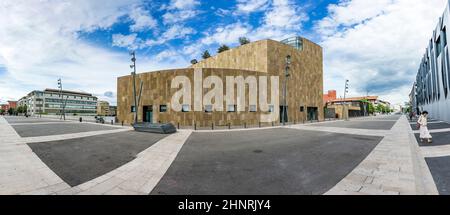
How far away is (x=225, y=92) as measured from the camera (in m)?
25.8

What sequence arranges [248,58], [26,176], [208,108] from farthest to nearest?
[248,58], [208,108], [26,176]

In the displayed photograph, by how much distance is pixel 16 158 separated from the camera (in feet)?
24.3

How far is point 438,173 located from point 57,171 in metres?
11.4

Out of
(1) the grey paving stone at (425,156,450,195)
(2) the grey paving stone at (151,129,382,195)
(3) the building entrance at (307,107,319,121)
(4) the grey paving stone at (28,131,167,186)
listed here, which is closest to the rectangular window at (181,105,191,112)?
(4) the grey paving stone at (28,131,167,186)

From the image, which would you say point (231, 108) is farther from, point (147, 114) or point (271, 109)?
point (147, 114)

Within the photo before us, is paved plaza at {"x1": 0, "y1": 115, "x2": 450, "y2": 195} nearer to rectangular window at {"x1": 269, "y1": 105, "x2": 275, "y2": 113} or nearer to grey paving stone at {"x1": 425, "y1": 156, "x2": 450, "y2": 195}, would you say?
grey paving stone at {"x1": 425, "y1": 156, "x2": 450, "y2": 195}

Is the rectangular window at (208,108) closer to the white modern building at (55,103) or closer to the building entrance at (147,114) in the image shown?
the building entrance at (147,114)

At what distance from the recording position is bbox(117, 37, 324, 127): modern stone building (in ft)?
82.3

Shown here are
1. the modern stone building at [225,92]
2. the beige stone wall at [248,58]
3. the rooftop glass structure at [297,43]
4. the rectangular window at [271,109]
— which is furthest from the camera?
the rooftop glass structure at [297,43]

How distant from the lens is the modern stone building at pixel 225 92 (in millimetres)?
25094

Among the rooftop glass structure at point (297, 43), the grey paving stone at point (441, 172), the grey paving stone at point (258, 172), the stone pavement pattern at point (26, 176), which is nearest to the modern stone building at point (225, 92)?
the rooftop glass structure at point (297, 43)

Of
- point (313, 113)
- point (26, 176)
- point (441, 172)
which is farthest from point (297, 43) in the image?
point (26, 176)

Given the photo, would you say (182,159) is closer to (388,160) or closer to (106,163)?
(106,163)

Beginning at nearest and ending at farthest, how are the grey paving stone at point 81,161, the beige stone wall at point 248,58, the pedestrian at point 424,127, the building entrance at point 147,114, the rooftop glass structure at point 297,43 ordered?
the grey paving stone at point 81,161 < the pedestrian at point 424,127 < the building entrance at point 147,114 < the beige stone wall at point 248,58 < the rooftop glass structure at point 297,43
